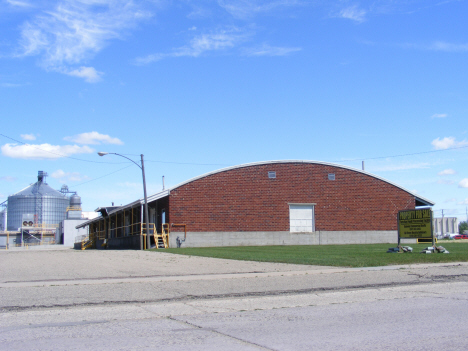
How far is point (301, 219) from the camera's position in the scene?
4116 cm

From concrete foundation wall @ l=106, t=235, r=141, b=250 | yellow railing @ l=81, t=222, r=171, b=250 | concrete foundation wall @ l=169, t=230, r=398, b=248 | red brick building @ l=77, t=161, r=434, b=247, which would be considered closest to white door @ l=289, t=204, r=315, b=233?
red brick building @ l=77, t=161, r=434, b=247

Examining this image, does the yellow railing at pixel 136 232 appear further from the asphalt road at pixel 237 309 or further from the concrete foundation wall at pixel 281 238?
the asphalt road at pixel 237 309

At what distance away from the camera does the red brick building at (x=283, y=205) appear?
38.5 m

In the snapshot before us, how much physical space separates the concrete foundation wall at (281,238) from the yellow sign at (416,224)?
16889 mm

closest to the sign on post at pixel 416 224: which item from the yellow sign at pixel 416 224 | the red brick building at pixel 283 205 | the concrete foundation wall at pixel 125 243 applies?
the yellow sign at pixel 416 224

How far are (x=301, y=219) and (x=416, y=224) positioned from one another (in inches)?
720

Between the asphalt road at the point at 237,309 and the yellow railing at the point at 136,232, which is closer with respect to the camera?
the asphalt road at the point at 237,309

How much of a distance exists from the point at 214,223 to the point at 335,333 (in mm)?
32228

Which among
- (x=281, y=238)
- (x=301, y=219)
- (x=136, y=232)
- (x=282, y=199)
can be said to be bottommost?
(x=281, y=238)

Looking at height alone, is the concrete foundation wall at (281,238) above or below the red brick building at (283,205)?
below

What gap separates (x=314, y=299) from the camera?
10234 millimetres

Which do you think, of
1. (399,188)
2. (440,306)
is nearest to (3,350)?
(440,306)

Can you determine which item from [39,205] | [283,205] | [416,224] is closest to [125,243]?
[283,205]

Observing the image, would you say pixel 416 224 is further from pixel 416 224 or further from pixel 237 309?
pixel 237 309
